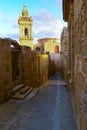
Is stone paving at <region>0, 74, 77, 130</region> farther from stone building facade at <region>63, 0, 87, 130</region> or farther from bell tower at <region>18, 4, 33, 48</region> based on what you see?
bell tower at <region>18, 4, 33, 48</region>

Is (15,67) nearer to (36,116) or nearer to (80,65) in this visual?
(36,116)

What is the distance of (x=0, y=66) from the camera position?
9.80 metres

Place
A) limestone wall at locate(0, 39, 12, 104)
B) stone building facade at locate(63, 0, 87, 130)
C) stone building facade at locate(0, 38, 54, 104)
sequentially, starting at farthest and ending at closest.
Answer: stone building facade at locate(0, 38, 54, 104), limestone wall at locate(0, 39, 12, 104), stone building facade at locate(63, 0, 87, 130)

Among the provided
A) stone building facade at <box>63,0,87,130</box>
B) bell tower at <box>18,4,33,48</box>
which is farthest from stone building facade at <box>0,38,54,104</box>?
bell tower at <box>18,4,33,48</box>

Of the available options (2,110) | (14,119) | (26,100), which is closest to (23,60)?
(26,100)

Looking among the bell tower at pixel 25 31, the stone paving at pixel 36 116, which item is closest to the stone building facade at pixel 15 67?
the stone paving at pixel 36 116

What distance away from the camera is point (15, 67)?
13969 mm

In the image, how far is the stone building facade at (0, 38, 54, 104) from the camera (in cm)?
1009

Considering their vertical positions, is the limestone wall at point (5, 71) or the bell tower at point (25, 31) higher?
the bell tower at point (25, 31)

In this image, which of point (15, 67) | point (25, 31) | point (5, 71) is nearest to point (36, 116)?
point (5, 71)

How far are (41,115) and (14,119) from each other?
0.97 meters

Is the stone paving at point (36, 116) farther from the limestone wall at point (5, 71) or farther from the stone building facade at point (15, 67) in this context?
the stone building facade at point (15, 67)

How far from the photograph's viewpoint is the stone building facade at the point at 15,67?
1009 cm

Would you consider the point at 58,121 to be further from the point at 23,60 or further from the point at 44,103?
the point at 23,60
